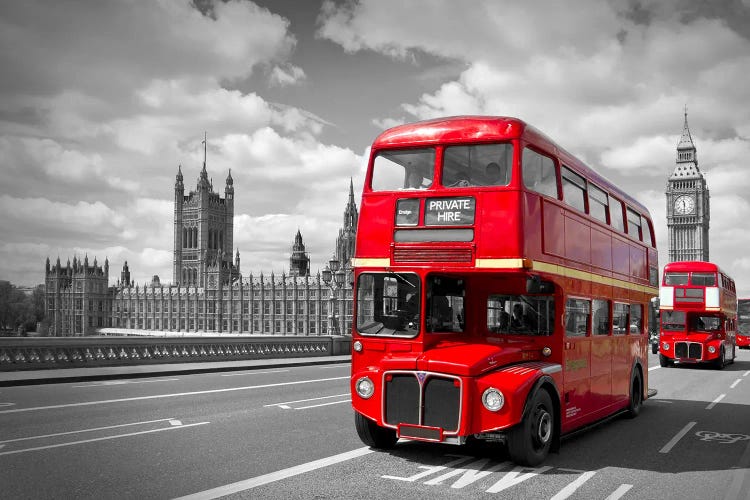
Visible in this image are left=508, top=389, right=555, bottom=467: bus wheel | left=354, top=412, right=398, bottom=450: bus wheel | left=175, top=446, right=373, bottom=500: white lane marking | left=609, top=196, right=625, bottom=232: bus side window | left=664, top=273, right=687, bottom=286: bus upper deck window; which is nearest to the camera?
left=175, top=446, right=373, bottom=500: white lane marking

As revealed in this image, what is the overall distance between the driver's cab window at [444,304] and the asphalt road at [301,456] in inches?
66.8

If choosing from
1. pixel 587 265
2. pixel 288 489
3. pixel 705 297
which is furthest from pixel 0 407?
pixel 705 297

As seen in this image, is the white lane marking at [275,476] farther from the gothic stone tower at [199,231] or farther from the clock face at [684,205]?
the gothic stone tower at [199,231]

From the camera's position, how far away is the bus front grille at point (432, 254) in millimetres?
8461

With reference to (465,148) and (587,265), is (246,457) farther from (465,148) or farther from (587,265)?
(587,265)

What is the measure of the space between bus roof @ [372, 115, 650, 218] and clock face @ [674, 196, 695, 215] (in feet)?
570

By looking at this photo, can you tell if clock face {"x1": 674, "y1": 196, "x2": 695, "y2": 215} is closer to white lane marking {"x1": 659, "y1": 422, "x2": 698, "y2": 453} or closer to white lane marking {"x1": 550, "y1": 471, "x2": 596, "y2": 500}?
white lane marking {"x1": 659, "y1": 422, "x2": 698, "y2": 453}

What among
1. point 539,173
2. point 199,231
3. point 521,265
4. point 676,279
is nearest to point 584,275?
point 539,173

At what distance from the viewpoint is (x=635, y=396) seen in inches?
524

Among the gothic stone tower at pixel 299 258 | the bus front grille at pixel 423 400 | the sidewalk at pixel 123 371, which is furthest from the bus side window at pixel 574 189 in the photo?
the gothic stone tower at pixel 299 258

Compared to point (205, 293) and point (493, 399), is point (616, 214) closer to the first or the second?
point (493, 399)

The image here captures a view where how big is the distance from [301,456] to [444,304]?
267 centimetres

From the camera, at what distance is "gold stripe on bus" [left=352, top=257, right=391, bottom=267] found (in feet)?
28.9

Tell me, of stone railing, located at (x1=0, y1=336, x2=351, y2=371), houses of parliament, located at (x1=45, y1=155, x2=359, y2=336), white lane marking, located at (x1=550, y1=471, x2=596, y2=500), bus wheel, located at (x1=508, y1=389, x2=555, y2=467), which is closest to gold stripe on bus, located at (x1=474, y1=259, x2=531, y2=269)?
bus wheel, located at (x1=508, y1=389, x2=555, y2=467)
